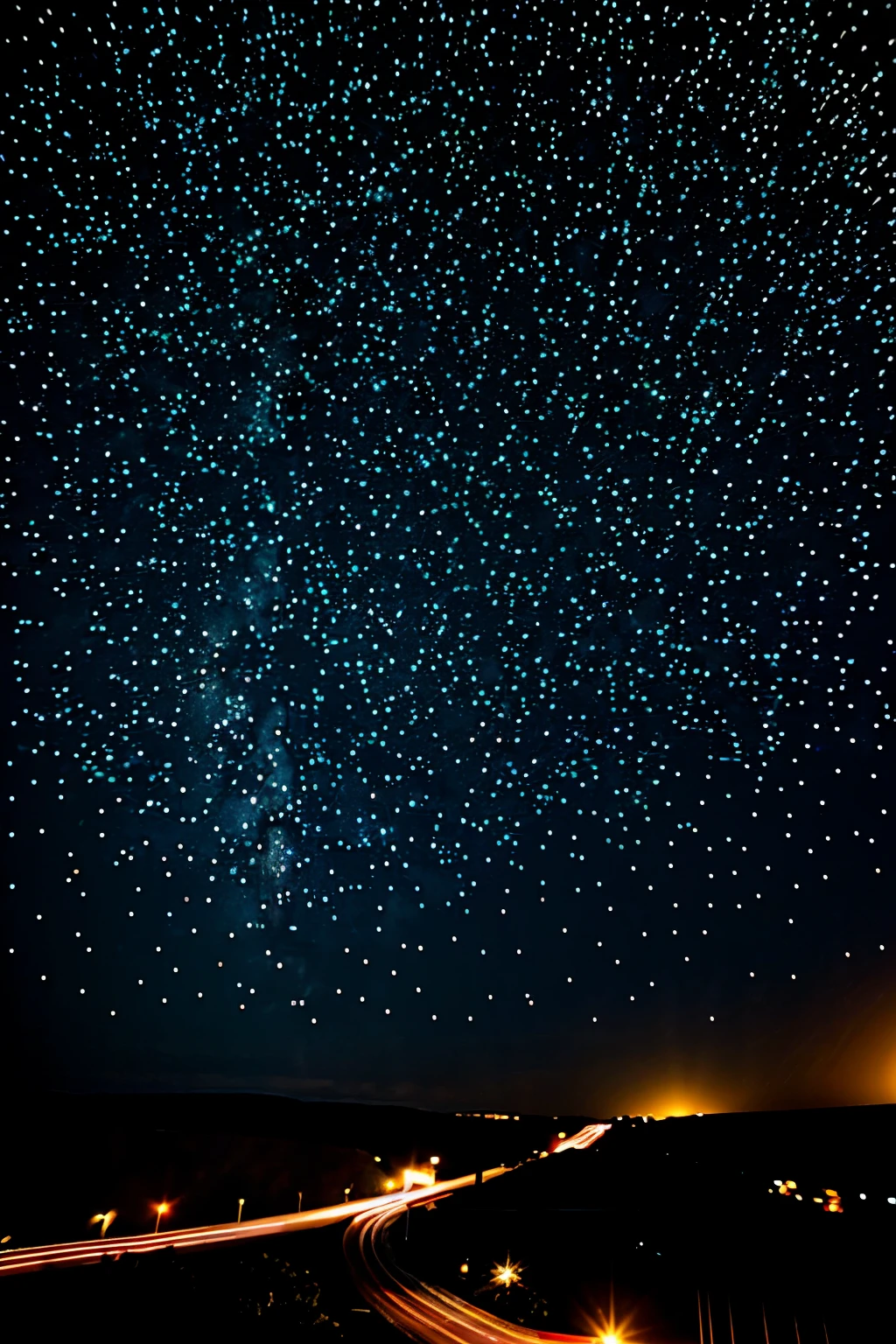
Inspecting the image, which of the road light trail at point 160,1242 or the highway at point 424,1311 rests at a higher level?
the highway at point 424,1311

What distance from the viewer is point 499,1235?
47.1 ft

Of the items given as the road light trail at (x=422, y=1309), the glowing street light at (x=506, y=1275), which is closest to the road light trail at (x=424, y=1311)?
the road light trail at (x=422, y=1309)

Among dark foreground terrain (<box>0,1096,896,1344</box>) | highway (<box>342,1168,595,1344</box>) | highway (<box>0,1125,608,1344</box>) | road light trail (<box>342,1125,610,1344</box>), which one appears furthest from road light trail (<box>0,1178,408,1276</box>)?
highway (<box>342,1168,595,1344</box>)

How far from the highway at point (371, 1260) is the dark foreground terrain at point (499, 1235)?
451mm

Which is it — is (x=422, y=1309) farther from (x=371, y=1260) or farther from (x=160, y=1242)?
(x=160, y=1242)

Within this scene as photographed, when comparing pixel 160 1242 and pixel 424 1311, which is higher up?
pixel 424 1311

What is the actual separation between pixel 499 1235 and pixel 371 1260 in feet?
8.83

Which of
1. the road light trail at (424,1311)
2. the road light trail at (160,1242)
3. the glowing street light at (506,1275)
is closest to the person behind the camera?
the road light trail at (424,1311)

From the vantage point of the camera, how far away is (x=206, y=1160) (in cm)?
2475

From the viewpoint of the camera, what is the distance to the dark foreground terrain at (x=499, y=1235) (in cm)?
896

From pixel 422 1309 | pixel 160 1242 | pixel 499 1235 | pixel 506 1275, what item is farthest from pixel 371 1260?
pixel 160 1242

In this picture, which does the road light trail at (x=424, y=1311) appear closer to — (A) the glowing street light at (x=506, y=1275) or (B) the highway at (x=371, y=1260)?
(B) the highway at (x=371, y=1260)

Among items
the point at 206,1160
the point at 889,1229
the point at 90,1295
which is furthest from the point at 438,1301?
the point at 206,1160

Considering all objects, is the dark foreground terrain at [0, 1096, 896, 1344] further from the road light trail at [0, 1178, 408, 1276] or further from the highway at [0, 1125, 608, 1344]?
the road light trail at [0, 1178, 408, 1276]
